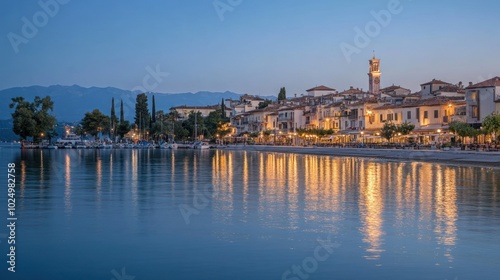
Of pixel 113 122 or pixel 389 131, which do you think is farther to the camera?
pixel 113 122

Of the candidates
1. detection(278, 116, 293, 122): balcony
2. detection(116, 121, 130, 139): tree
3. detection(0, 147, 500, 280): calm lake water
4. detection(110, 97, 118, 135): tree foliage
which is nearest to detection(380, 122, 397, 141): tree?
detection(278, 116, 293, 122): balcony

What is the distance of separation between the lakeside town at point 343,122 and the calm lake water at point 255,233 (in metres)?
37.5

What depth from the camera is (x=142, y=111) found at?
484ft

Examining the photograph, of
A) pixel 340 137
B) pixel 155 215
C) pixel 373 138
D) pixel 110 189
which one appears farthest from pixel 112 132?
pixel 155 215

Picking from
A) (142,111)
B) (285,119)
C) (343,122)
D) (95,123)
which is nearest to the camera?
(343,122)

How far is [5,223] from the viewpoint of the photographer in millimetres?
18000

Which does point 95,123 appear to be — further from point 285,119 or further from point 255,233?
point 255,233

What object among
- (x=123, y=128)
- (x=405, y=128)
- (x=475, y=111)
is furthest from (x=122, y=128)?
(x=475, y=111)

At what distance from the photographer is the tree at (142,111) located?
145125 millimetres

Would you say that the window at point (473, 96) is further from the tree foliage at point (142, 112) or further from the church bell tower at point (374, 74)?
the tree foliage at point (142, 112)

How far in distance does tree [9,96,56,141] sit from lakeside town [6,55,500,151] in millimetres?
2746

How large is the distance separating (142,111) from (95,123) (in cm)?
1046

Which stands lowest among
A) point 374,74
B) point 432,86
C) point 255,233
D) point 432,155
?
point 255,233

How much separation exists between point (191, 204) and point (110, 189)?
273 inches
